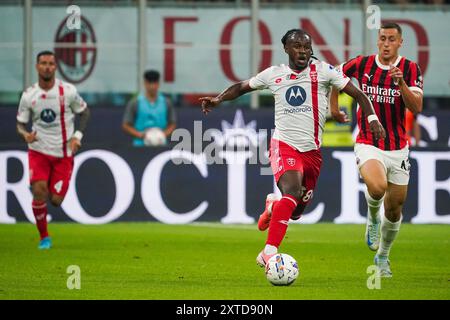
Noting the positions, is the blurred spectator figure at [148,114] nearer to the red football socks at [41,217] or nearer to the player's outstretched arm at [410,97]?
the red football socks at [41,217]

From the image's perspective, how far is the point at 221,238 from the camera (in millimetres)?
16000

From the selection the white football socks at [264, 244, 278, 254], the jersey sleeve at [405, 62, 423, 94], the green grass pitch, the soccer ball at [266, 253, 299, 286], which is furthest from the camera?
the jersey sleeve at [405, 62, 423, 94]

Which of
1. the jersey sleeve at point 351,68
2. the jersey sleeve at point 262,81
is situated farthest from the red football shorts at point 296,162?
the jersey sleeve at point 351,68

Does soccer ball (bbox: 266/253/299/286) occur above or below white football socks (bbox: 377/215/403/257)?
below

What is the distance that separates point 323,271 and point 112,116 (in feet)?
26.1

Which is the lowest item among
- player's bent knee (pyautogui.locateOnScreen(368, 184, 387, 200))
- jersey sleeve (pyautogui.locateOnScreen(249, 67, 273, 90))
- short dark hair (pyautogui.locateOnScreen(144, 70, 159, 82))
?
player's bent knee (pyautogui.locateOnScreen(368, 184, 387, 200))

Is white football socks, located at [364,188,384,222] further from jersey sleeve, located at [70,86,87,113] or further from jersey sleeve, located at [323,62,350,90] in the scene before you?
jersey sleeve, located at [70,86,87,113]

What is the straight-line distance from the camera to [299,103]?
11391 mm

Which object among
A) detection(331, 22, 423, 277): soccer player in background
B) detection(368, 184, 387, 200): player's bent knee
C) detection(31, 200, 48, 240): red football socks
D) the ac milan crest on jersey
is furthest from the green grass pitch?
the ac milan crest on jersey

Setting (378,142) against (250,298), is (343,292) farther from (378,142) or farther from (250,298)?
(378,142)

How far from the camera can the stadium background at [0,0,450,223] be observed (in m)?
17.6

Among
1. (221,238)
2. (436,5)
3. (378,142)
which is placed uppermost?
(436,5)

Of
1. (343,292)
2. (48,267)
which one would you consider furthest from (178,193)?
(343,292)
